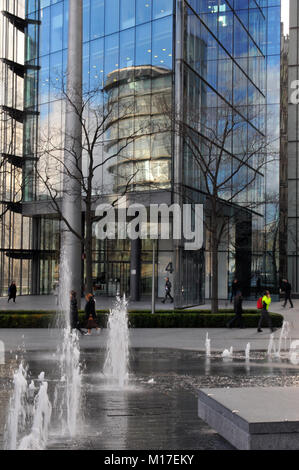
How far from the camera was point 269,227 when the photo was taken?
49.7 meters

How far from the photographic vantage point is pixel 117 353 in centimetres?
1706

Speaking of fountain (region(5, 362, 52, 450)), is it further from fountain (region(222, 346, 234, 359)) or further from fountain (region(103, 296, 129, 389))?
fountain (region(222, 346, 234, 359))

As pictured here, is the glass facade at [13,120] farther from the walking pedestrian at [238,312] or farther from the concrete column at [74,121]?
the walking pedestrian at [238,312]

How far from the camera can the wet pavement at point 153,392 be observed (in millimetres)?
8125

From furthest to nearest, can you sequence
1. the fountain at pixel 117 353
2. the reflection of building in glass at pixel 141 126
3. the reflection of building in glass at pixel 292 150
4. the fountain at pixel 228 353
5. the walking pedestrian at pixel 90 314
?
the reflection of building in glass at pixel 292 150 < the reflection of building in glass at pixel 141 126 < the walking pedestrian at pixel 90 314 < the fountain at pixel 228 353 < the fountain at pixel 117 353

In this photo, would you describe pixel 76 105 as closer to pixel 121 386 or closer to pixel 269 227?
pixel 121 386

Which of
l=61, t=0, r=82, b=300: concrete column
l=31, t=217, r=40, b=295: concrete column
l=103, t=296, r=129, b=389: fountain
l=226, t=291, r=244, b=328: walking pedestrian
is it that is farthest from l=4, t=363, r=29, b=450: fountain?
l=31, t=217, r=40, b=295: concrete column

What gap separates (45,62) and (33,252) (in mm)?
15517

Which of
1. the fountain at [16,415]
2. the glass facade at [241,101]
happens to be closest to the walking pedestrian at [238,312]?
the glass facade at [241,101]

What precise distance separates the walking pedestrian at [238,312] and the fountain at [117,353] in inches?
165

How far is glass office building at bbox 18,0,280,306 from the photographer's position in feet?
122

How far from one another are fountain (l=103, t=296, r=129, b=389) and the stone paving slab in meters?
4.08

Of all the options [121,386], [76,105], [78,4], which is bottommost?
[121,386]
